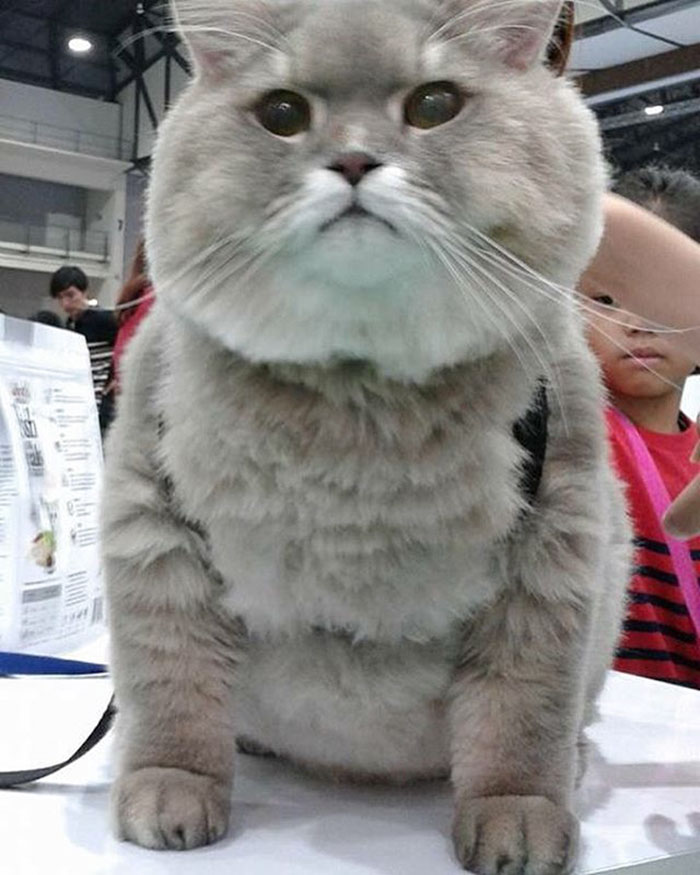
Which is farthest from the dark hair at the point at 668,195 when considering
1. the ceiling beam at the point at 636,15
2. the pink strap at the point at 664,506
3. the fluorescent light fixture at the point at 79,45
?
the fluorescent light fixture at the point at 79,45

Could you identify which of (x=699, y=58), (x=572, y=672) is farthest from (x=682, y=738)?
(x=699, y=58)

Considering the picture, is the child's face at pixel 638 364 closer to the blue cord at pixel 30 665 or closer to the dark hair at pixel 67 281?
the blue cord at pixel 30 665

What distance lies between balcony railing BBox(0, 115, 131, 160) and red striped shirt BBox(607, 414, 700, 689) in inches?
269

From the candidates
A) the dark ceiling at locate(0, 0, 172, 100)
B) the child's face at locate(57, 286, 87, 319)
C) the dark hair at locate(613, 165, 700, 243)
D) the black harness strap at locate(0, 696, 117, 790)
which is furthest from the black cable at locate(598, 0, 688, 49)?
the black harness strap at locate(0, 696, 117, 790)

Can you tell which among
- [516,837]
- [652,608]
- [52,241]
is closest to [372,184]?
[516,837]

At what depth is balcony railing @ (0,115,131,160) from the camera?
307 inches

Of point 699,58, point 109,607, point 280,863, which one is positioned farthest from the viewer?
point 699,58

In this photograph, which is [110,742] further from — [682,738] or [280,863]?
[682,738]

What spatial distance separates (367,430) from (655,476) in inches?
34.6

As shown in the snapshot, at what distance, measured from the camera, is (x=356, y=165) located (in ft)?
1.88

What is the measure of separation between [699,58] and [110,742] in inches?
179

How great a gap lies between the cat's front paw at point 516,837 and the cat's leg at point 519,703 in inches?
0.5

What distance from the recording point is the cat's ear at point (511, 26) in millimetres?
650

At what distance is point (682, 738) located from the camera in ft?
2.89
